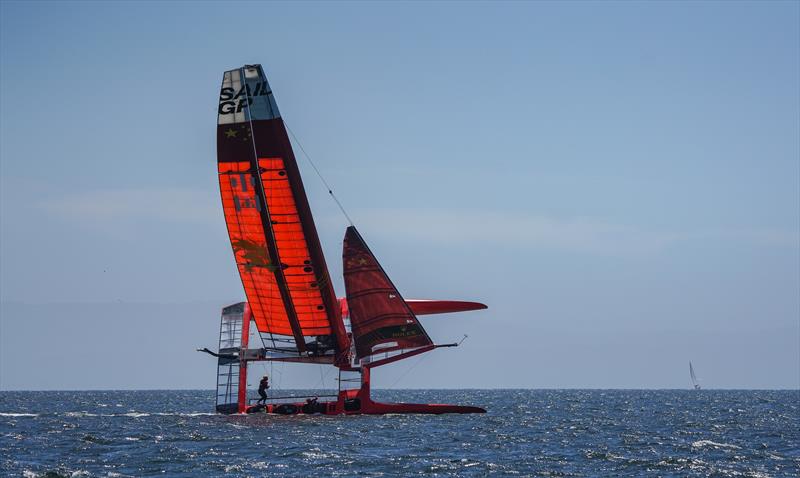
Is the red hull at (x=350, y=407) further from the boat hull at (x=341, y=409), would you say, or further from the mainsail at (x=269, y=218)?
the mainsail at (x=269, y=218)

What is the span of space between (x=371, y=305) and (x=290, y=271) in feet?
13.9

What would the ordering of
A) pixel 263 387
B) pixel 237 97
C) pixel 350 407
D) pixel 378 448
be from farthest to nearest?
pixel 263 387 → pixel 350 407 → pixel 237 97 → pixel 378 448

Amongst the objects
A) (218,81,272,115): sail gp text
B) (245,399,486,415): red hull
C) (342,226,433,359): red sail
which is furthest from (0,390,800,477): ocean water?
(218,81,272,115): sail gp text

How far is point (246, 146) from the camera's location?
53250 mm

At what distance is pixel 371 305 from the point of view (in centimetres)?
5384

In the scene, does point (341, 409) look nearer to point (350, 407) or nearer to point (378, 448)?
point (350, 407)

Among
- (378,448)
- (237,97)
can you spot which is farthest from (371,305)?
(378,448)

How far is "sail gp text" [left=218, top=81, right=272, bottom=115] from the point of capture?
53062 millimetres

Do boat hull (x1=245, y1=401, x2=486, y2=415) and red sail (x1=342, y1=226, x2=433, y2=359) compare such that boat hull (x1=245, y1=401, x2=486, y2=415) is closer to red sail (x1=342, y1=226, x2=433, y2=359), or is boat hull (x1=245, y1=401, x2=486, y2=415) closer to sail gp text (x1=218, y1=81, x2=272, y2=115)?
red sail (x1=342, y1=226, x2=433, y2=359)

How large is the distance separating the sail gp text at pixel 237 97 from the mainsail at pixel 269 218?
0.15 ft

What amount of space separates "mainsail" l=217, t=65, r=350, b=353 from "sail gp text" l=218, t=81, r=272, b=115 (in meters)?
0.04

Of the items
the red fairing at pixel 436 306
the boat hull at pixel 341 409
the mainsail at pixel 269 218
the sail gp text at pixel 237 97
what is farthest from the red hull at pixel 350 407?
the sail gp text at pixel 237 97

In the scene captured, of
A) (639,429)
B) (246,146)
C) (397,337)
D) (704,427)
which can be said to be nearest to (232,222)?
(246,146)

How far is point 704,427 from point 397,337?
57.0 feet
